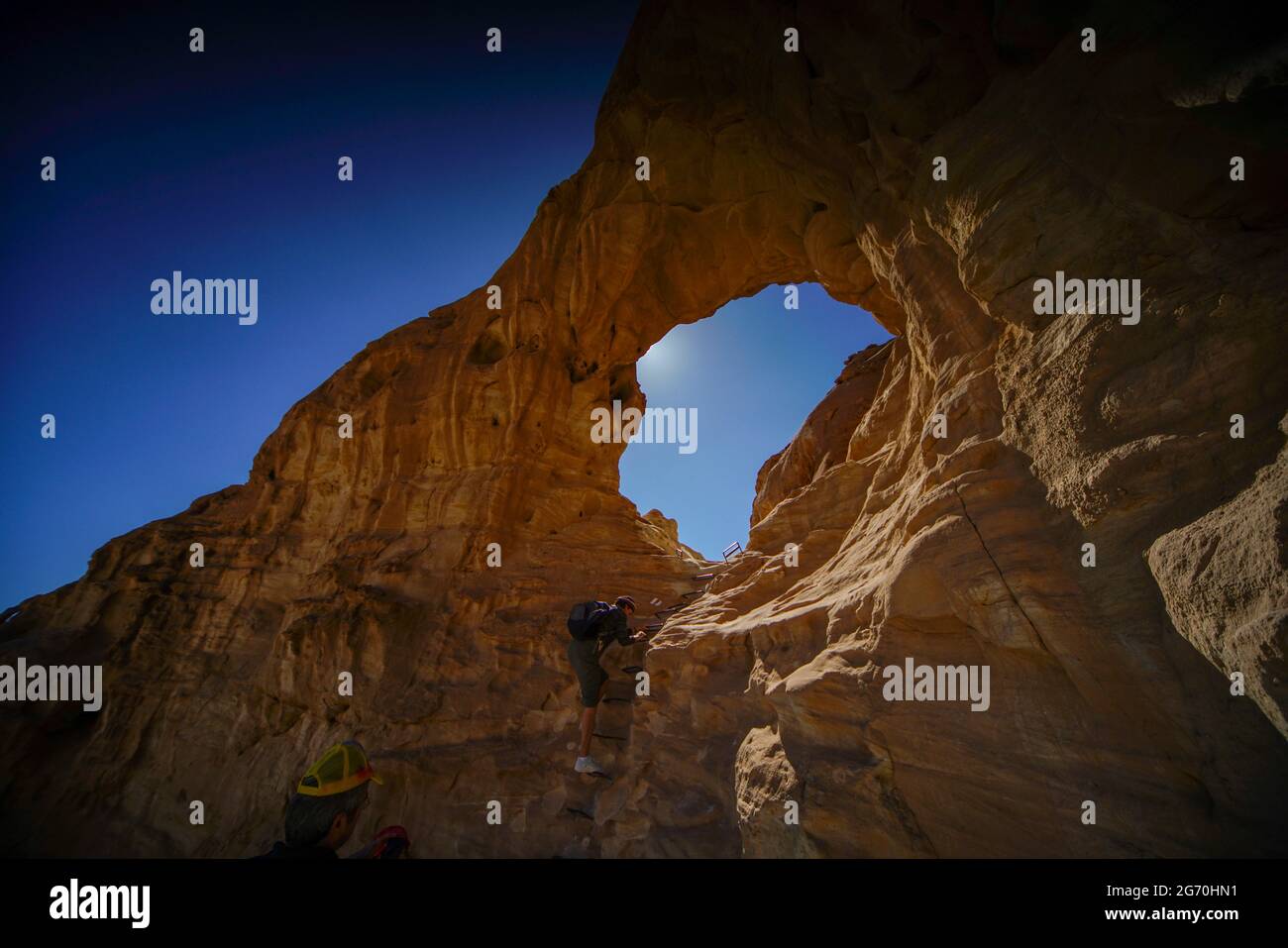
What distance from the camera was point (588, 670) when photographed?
686cm

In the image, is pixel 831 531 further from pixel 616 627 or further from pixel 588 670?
pixel 588 670

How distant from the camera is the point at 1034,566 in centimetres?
363

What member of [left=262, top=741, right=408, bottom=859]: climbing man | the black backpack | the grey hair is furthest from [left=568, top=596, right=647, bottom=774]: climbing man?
the grey hair

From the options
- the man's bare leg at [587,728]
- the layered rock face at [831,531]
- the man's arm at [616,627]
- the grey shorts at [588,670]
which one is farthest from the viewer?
the man's arm at [616,627]

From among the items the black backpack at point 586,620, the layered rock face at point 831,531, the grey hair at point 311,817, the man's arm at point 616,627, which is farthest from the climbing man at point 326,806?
the man's arm at point 616,627

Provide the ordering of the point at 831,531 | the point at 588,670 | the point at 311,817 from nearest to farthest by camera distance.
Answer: the point at 311,817, the point at 588,670, the point at 831,531

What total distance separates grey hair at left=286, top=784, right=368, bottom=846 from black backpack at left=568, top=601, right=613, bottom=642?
154 inches

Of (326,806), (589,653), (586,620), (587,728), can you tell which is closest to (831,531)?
(586,620)

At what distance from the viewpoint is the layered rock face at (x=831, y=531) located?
309 cm

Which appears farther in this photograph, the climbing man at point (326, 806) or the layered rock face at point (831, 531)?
the layered rock face at point (831, 531)

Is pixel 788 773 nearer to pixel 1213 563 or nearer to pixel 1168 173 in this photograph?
pixel 1213 563

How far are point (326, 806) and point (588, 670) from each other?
158 inches

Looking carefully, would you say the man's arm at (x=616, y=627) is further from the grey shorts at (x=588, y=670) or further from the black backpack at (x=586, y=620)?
the grey shorts at (x=588, y=670)

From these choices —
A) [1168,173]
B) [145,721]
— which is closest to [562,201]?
[1168,173]
